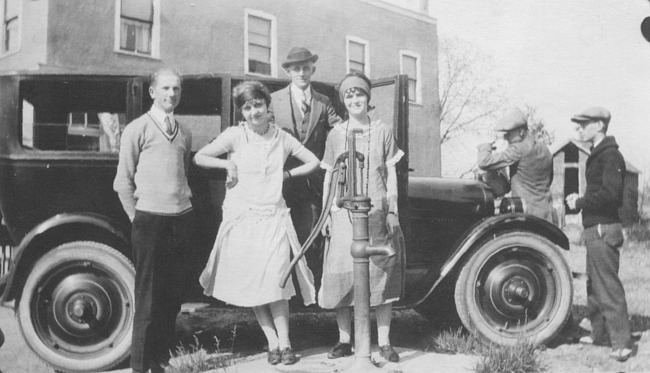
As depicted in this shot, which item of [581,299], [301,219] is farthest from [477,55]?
[581,299]

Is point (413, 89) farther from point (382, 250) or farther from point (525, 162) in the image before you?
point (382, 250)

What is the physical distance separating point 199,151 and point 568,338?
8.82 feet

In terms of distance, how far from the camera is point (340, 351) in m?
2.98

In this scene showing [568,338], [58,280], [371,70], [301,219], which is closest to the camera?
[58,280]

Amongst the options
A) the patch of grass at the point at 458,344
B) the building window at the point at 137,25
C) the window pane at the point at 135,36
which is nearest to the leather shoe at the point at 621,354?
the patch of grass at the point at 458,344

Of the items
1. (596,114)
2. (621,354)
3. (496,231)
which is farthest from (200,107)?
(621,354)

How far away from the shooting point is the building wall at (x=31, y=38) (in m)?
3.35

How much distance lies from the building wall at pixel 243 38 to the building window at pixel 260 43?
50mm

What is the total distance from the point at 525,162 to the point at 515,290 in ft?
3.15

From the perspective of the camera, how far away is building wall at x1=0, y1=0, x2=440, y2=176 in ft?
12.2

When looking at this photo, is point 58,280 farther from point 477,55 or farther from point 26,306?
point 477,55

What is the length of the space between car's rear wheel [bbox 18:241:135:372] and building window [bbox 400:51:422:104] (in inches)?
98.0

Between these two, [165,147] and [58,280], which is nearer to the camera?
[165,147]

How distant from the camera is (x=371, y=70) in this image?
4.18 m
